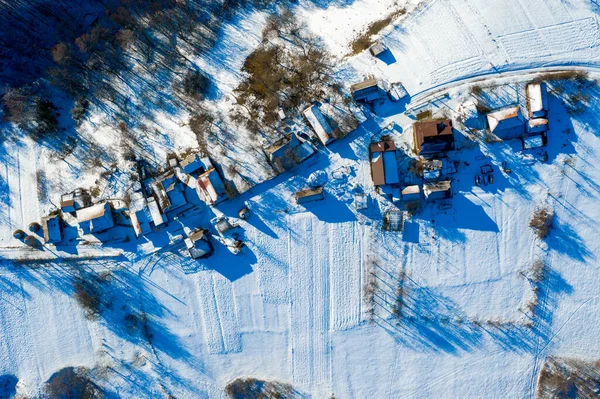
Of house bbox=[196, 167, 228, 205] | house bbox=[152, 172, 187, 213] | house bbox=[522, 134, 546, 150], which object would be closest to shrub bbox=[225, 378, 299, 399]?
house bbox=[196, 167, 228, 205]

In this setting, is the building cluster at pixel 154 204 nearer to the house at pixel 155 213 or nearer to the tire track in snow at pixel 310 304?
the house at pixel 155 213

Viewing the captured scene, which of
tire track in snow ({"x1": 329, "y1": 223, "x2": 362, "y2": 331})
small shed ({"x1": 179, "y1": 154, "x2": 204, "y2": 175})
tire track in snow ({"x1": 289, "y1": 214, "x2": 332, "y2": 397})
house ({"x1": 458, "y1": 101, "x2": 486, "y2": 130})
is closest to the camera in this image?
house ({"x1": 458, "y1": 101, "x2": 486, "y2": 130})

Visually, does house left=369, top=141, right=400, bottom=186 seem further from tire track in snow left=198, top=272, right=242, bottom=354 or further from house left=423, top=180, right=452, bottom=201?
tire track in snow left=198, top=272, right=242, bottom=354

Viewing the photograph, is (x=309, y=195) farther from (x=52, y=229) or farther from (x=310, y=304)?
(x=52, y=229)

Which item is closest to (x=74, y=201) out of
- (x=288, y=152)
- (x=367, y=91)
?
(x=288, y=152)

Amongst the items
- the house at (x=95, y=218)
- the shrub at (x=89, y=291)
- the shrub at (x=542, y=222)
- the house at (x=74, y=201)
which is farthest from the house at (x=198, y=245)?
the shrub at (x=542, y=222)

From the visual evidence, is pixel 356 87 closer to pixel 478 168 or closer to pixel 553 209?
pixel 478 168
